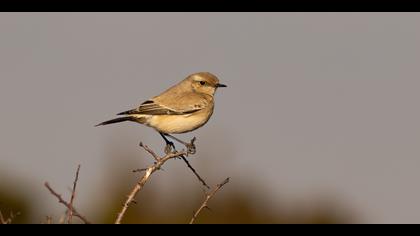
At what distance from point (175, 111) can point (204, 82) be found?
1.18 meters

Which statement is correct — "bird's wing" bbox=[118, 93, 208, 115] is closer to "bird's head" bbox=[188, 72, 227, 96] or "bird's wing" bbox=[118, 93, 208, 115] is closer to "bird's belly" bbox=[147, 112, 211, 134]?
"bird's belly" bbox=[147, 112, 211, 134]

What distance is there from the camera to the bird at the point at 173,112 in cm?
1055

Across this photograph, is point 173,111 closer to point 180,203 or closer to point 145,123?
point 145,123

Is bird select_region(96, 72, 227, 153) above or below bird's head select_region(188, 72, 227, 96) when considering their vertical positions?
below

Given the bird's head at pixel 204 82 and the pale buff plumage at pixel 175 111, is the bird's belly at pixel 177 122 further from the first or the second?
the bird's head at pixel 204 82

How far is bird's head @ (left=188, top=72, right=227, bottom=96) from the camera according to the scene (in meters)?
11.8

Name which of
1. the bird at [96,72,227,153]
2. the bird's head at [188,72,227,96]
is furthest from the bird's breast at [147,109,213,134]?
the bird's head at [188,72,227,96]

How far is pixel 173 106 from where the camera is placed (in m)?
11.0

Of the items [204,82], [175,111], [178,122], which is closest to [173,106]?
[175,111]

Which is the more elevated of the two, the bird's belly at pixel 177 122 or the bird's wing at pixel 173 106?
the bird's wing at pixel 173 106

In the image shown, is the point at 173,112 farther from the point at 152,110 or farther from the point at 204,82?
the point at 204,82

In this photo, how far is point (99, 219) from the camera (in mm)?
23062

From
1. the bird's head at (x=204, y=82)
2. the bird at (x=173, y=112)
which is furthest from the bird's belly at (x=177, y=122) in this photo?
the bird's head at (x=204, y=82)
